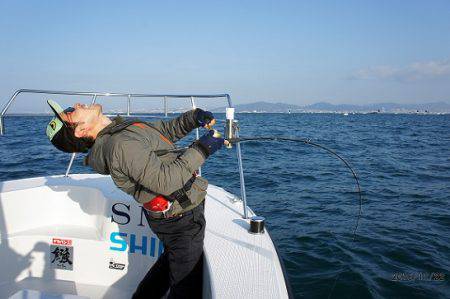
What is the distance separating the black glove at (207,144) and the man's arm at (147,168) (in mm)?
166

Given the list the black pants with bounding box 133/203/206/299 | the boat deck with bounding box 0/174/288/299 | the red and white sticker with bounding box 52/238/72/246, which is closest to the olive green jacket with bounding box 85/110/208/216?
the black pants with bounding box 133/203/206/299

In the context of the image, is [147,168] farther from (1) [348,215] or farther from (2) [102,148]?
(1) [348,215]

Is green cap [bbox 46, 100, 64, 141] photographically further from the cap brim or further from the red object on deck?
the red object on deck

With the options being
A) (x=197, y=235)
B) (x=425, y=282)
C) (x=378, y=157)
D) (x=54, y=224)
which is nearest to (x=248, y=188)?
(x=425, y=282)

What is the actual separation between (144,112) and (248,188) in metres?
4.76

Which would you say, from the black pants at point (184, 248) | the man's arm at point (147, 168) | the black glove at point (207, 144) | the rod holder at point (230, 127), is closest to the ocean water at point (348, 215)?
the black pants at point (184, 248)

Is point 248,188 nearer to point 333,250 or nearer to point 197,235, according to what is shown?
point 333,250

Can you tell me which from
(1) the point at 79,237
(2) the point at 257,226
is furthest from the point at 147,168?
(1) the point at 79,237

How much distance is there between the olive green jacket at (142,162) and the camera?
1.91m

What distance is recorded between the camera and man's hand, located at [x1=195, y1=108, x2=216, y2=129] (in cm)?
291

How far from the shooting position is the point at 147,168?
6.23 feet

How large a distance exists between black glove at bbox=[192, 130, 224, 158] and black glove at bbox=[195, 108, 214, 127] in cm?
68

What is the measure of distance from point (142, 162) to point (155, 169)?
0.26ft

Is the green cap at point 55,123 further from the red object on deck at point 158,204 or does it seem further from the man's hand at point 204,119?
the man's hand at point 204,119
